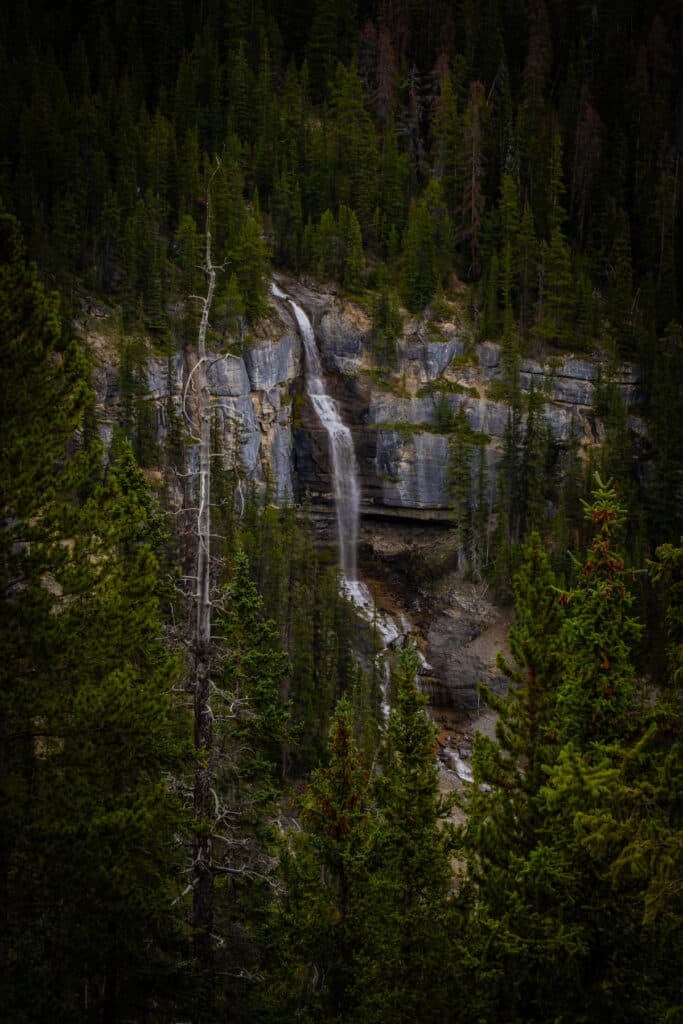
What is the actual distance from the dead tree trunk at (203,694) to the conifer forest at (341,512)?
75 millimetres

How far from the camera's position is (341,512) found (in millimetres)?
67625

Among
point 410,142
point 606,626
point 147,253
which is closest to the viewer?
point 606,626

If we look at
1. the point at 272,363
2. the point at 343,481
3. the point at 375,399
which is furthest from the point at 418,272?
the point at 343,481

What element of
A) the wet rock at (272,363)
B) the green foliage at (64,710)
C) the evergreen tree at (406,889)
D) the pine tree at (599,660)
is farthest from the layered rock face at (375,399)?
the green foliage at (64,710)

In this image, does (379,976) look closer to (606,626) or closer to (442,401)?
(606,626)

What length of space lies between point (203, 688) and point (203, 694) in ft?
0.32

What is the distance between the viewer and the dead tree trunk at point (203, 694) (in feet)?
40.4

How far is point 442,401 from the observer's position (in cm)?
7025

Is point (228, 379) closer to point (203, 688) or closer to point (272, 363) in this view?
point (272, 363)

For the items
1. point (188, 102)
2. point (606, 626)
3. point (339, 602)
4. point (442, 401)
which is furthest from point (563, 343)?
point (606, 626)

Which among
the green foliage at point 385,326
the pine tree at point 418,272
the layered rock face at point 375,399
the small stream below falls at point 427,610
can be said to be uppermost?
the pine tree at point 418,272

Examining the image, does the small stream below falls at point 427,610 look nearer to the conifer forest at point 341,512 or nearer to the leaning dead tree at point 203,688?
the conifer forest at point 341,512

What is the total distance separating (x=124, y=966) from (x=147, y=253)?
59.8 meters

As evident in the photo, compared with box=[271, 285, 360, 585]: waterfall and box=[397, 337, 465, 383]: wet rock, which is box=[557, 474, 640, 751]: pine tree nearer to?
box=[271, 285, 360, 585]: waterfall
